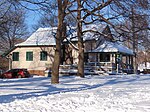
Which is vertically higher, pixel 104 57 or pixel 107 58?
pixel 104 57

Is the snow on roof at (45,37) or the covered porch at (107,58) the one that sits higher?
the snow on roof at (45,37)

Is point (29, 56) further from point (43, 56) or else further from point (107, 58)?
point (107, 58)

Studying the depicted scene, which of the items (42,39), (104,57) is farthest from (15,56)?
(104,57)

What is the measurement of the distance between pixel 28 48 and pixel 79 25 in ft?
54.4

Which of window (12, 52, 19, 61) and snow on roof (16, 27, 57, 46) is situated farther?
window (12, 52, 19, 61)

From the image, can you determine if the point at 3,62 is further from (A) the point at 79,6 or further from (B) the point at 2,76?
(A) the point at 79,6

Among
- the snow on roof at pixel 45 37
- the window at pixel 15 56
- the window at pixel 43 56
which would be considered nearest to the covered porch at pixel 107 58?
the snow on roof at pixel 45 37

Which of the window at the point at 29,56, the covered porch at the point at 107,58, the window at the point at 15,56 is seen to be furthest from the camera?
the window at the point at 15,56

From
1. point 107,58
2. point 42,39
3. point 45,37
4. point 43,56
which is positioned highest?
point 45,37

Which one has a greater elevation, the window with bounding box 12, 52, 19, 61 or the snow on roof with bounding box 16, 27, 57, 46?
the snow on roof with bounding box 16, 27, 57, 46

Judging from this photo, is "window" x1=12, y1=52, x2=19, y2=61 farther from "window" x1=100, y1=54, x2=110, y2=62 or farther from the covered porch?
"window" x1=100, y1=54, x2=110, y2=62

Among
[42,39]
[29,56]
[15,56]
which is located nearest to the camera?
[29,56]

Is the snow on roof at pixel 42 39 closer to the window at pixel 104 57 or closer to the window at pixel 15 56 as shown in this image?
the window at pixel 15 56

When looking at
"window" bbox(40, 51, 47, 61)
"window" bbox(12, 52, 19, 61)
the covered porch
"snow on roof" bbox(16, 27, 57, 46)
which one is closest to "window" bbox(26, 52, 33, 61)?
"snow on roof" bbox(16, 27, 57, 46)
